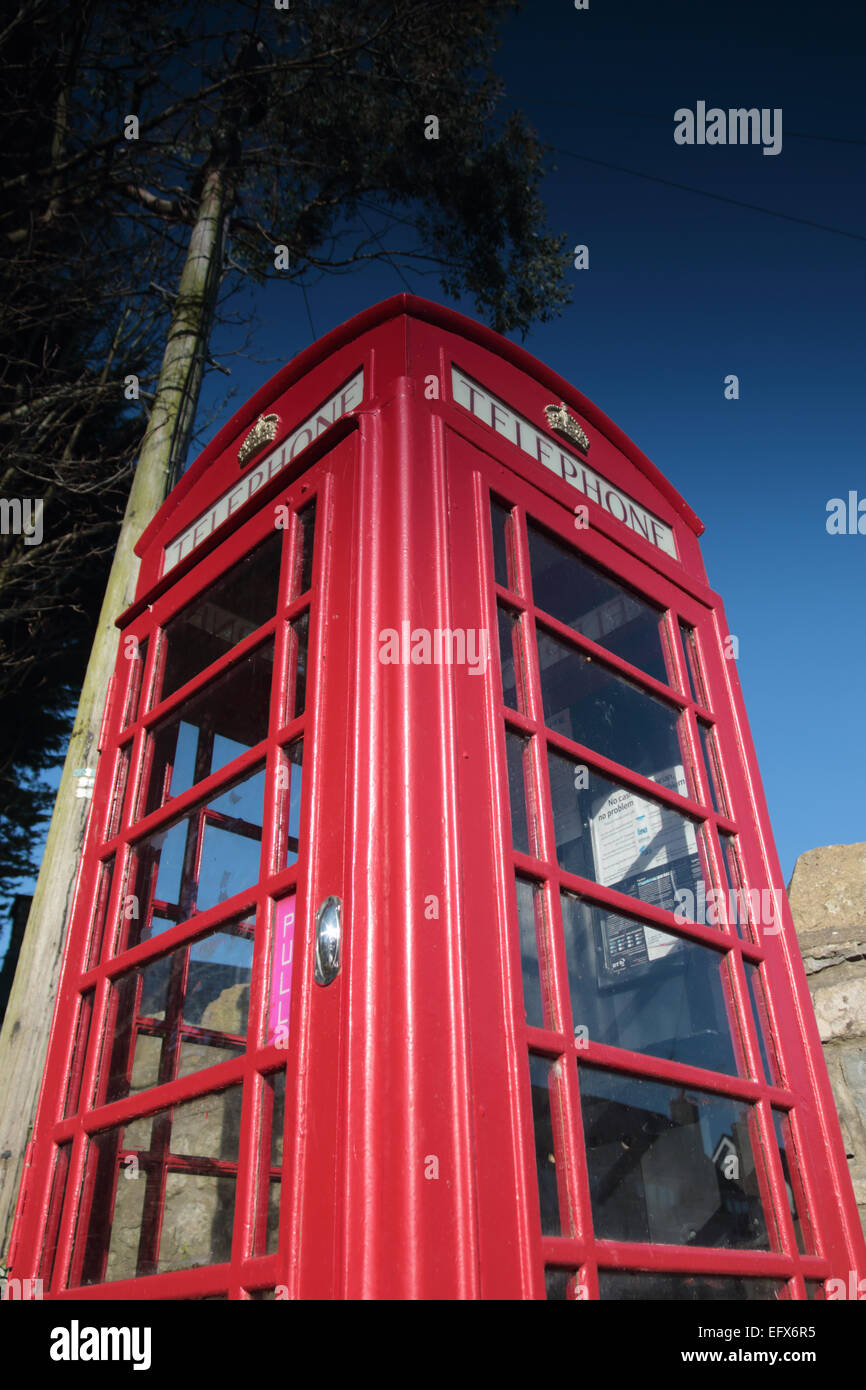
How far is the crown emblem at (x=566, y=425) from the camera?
2.89m

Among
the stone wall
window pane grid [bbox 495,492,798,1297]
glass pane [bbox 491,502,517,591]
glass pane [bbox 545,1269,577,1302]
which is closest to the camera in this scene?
glass pane [bbox 545,1269,577,1302]

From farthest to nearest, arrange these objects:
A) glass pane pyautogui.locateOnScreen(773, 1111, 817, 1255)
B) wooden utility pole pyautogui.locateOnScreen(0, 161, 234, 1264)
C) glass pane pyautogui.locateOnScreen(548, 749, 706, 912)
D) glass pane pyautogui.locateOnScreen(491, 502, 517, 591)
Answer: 1. wooden utility pole pyautogui.locateOnScreen(0, 161, 234, 1264)
2. glass pane pyautogui.locateOnScreen(548, 749, 706, 912)
3. glass pane pyautogui.locateOnScreen(491, 502, 517, 591)
4. glass pane pyautogui.locateOnScreen(773, 1111, 817, 1255)

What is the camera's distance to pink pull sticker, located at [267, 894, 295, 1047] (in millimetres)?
1816

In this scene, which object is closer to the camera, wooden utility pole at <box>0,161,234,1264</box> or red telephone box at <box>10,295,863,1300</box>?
red telephone box at <box>10,295,863,1300</box>

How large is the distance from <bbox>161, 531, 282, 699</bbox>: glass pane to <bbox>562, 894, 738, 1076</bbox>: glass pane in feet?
4.08

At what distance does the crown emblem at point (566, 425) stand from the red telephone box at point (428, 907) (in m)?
0.02

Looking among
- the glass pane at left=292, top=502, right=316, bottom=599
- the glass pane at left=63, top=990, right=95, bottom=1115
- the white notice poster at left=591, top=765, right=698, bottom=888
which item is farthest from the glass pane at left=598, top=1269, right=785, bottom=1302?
the glass pane at left=292, top=502, right=316, bottom=599

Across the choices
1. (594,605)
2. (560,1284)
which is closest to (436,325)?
(594,605)

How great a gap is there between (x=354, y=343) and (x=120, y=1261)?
8.09ft

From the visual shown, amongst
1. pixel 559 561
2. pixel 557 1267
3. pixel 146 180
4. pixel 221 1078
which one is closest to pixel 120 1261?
pixel 221 1078

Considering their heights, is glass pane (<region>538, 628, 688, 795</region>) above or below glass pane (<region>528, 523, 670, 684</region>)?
below

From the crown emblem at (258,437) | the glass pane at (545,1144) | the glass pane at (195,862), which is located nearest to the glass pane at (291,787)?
the glass pane at (195,862)

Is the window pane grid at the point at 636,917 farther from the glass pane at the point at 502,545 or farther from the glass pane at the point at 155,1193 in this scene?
the glass pane at the point at 155,1193

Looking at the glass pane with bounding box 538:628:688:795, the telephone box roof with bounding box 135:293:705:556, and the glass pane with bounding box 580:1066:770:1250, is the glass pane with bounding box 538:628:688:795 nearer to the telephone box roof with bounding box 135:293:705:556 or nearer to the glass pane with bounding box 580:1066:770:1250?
the glass pane with bounding box 580:1066:770:1250
